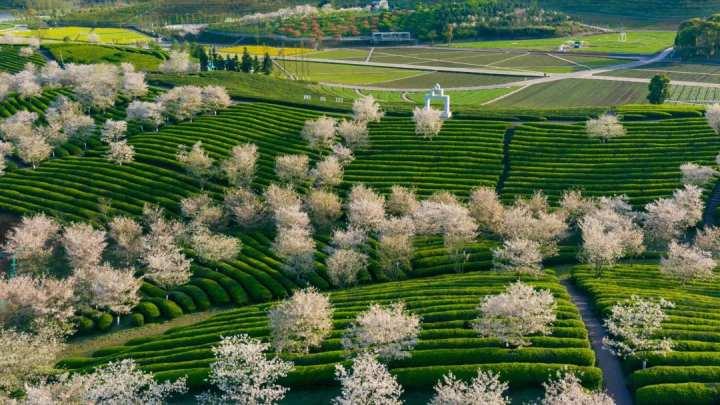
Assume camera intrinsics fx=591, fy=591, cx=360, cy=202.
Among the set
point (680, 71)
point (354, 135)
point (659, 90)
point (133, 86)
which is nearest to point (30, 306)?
point (354, 135)

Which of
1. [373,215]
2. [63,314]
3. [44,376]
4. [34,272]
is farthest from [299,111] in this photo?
[44,376]

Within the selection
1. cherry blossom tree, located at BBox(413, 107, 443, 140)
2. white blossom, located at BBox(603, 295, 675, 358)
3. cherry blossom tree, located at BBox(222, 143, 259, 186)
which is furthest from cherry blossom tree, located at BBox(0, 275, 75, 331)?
cherry blossom tree, located at BBox(413, 107, 443, 140)

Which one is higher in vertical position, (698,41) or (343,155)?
(698,41)

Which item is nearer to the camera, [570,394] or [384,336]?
[570,394]

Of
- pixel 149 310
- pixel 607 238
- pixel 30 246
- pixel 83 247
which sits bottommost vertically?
pixel 149 310

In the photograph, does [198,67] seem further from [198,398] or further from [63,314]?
[198,398]

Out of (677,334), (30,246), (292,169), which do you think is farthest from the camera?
(292,169)

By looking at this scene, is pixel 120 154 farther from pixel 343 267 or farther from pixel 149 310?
pixel 343 267
